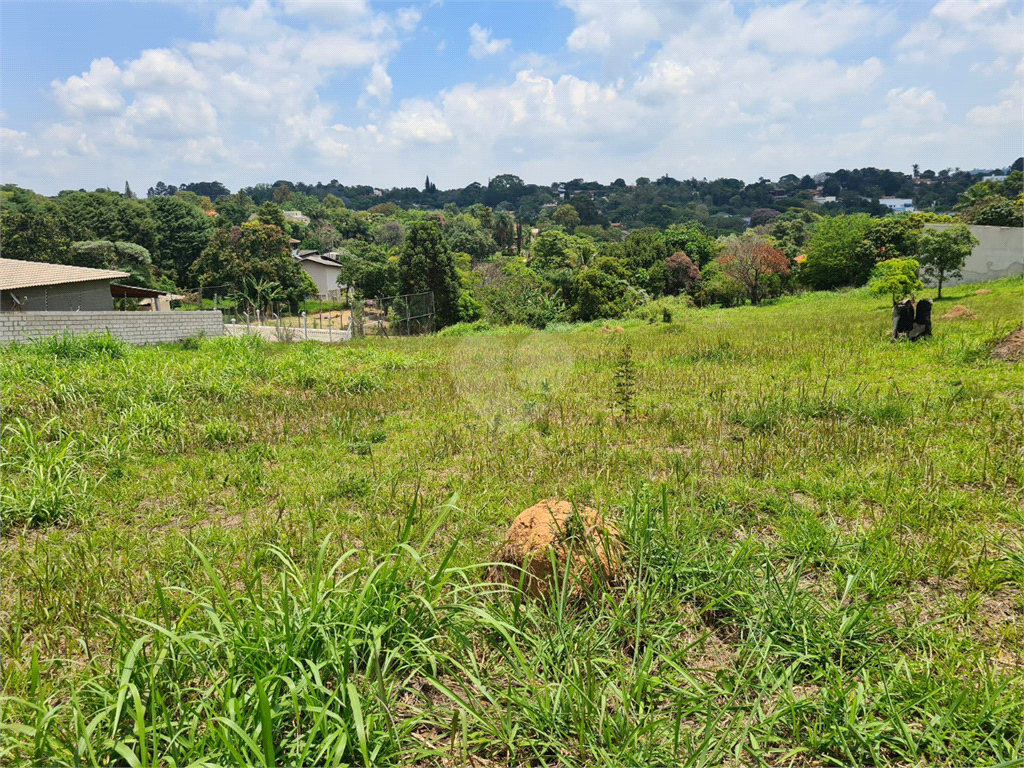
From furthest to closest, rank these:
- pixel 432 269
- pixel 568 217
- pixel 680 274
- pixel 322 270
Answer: pixel 568 217, pixel 322 270, pixel 680 274, pixel 432 269

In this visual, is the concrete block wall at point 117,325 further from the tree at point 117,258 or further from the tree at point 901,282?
the tree at point 117,258

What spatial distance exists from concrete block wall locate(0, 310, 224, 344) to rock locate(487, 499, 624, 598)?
35.9 ft

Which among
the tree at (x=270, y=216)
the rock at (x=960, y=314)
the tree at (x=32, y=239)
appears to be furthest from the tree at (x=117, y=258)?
the rock at (x=960, y=314)

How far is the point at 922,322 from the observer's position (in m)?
9.67

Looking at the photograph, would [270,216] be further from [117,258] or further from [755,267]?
[755,267]

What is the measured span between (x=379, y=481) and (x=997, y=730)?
3.63 meters

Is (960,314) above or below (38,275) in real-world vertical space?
below

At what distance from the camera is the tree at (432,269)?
Result: 106 feet

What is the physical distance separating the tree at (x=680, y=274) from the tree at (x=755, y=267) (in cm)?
319

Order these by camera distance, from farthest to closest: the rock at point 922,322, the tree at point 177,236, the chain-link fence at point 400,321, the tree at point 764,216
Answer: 1. the tree at point 764,216
2. the tree at point 177,236
3. the chain-link fence at point 400,321
4. the rock at point 922,322

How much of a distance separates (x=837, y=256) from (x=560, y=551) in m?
37.2

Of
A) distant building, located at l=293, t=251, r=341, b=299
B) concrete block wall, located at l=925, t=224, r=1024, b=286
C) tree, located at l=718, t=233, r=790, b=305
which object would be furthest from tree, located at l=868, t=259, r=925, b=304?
distant building, located at l=293, t=251, r=341, b=299

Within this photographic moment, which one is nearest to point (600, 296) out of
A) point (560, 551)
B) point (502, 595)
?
point (560, 551)

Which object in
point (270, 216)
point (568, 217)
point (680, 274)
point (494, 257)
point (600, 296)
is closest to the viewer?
point (600, 296)
